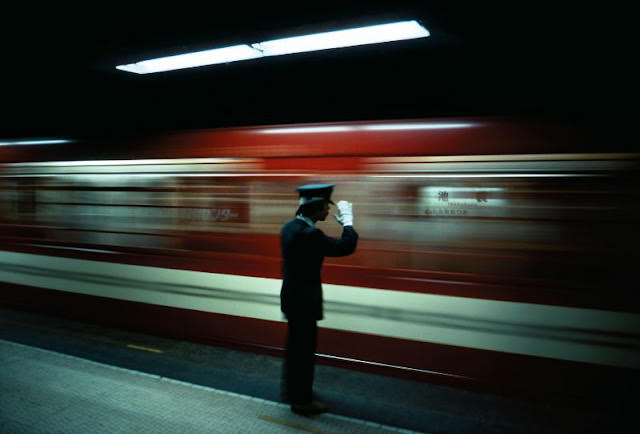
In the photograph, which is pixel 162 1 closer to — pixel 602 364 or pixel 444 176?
pixel 444 176

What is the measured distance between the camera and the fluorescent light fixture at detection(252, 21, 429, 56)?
4297 mm

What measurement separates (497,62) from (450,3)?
2.43 meters

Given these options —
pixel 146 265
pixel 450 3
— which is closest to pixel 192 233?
pixel 146 265

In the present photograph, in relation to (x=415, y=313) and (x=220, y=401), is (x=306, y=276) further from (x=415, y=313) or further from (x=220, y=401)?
(x=220, y=401)

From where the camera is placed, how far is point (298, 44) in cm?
478

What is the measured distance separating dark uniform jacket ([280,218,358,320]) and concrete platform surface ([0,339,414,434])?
0.78 metres

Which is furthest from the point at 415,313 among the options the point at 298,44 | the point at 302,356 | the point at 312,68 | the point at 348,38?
the point at 312,68

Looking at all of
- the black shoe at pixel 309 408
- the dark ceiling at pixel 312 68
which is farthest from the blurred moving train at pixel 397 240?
the black shoe at pixel 309 408

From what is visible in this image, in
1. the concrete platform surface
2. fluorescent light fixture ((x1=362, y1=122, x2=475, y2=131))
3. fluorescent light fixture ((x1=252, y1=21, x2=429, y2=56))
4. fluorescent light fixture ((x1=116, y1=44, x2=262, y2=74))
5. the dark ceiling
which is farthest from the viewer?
fluorescent light fixture ((x1=116, y1=44, x2=262, y2=74))

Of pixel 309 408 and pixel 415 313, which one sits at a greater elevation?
pixel 415 313

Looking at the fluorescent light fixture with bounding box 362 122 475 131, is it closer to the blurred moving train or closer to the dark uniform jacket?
the blurred moving train

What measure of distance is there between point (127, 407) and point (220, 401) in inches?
27.5

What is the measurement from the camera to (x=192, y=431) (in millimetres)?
3484

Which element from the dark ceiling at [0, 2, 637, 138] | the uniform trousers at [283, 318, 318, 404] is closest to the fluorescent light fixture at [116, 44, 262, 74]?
the dark ceiling at [0, 2, 637, 138]
